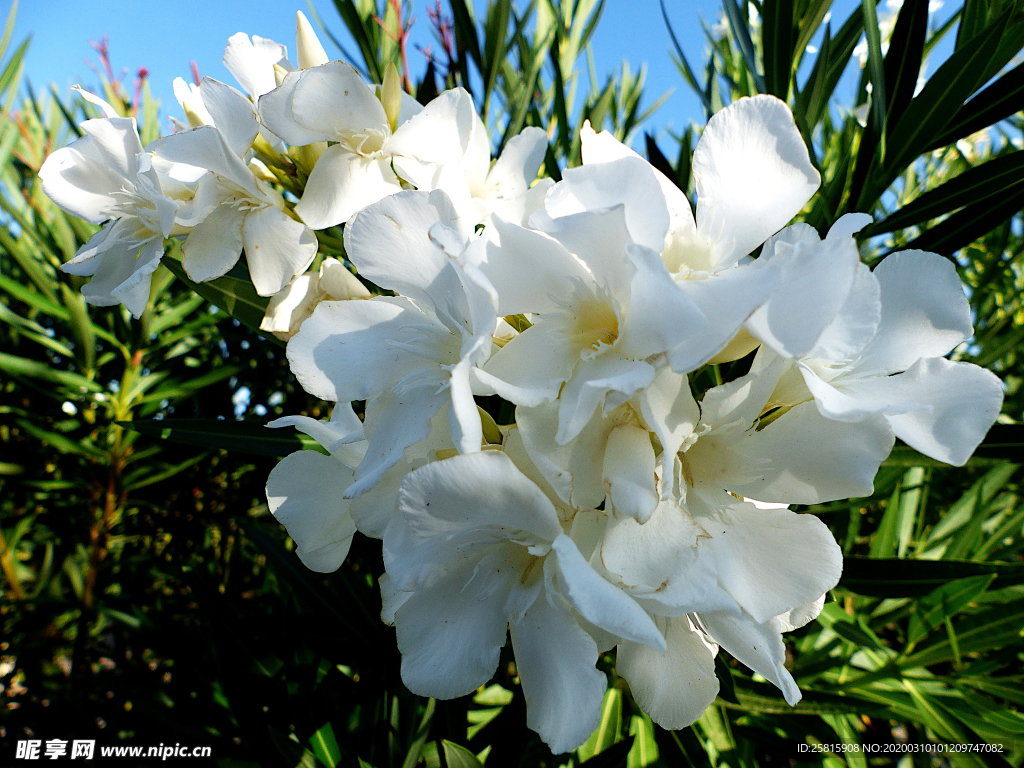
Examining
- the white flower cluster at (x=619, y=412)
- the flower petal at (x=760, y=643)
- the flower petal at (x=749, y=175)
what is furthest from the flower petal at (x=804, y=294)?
the flower petal at (x=760, y=643)

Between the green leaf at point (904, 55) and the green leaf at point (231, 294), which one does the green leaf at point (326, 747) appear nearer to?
the green leaf at point (231, 294)

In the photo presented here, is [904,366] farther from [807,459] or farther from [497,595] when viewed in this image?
[497,595]

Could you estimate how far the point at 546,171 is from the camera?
3.40ft

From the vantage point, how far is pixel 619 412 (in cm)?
43

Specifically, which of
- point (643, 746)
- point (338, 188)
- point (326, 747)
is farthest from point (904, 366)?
point (326, 747)

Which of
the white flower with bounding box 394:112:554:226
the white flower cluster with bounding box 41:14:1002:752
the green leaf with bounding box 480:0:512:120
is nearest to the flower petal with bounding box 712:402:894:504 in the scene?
the white flower cluster with bounding box 41:14:1002:752

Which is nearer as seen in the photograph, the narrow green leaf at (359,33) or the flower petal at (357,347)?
the flower petal at (357,347)

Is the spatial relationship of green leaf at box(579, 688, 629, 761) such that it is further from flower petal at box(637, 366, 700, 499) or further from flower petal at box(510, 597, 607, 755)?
flower petal at box(637, 366, 700, 499)

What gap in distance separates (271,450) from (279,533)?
1.94 feet

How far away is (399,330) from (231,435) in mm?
406

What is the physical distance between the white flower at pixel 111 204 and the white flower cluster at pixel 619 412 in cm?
12

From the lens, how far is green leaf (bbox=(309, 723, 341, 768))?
803 millimetres

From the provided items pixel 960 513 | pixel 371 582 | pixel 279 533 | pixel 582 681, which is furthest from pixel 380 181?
pixel 960 513

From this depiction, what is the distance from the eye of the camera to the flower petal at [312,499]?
0.57 metres
